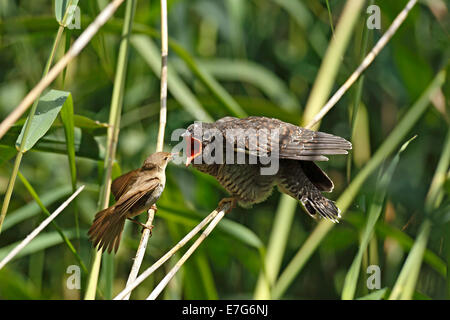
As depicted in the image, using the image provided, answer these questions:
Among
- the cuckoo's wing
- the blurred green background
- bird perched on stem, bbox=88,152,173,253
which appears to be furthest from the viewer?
the blurred green background

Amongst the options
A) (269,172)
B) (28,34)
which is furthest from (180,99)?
(28,34)

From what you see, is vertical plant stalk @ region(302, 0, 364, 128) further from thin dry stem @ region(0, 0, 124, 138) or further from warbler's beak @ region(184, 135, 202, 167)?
thin dry stem @ region(0, 0, 124, 138)

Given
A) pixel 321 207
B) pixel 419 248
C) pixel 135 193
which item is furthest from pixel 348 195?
pixel 135 193

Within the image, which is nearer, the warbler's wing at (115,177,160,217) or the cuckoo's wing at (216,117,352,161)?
the warbler's wing at (115,177,160,217)

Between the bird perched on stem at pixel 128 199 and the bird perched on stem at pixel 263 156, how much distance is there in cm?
14

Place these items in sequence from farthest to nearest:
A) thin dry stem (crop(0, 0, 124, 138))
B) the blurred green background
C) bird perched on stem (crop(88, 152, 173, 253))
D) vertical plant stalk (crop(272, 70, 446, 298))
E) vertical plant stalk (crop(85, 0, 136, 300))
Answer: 1. the blurred green background
2. vertical plant stalk (crop(272, 70, 446, 298))
3. vertical plant stalk (crop(85, 0, 136, 300))
4. bird perched on stem (crop(88, 152, 173, 253))
5. thin dry stem (crop(0, 0, 124, 138))

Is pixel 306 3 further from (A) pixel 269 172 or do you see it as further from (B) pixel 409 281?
(B) pixel 409 281

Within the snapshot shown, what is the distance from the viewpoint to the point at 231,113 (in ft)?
7.92

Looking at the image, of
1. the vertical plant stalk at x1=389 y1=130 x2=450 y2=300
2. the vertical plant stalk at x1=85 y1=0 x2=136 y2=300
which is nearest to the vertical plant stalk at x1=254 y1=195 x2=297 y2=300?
the vertical plant stalk at x1=389 y1=130 x2=450 y2=300

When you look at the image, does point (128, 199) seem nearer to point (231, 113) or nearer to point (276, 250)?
point (231, 113)

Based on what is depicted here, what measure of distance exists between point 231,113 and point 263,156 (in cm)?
33

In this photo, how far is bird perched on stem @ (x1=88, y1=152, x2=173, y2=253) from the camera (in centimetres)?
176

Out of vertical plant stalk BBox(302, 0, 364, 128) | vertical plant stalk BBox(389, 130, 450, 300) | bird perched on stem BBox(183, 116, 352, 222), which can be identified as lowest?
vertical plant stalk BBox(389, 130, 450, 300)

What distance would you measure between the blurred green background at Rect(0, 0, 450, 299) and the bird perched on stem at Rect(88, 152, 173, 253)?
0.44 metres
